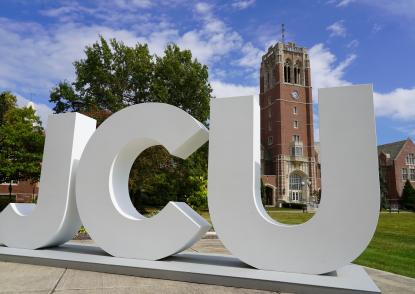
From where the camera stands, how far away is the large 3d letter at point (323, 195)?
4.89 m

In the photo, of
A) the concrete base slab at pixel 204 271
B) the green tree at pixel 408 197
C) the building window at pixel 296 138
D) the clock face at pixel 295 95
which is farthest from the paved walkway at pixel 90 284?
the clock face at pixel 295 95

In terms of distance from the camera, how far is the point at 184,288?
15.5 feet

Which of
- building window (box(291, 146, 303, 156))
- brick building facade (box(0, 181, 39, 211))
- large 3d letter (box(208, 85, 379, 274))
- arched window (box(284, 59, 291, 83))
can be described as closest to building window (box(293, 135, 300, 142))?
building window (box(291, 146, 303, 156))

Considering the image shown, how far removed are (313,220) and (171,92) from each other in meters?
22.0

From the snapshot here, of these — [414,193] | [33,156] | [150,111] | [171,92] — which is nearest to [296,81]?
[414,193]

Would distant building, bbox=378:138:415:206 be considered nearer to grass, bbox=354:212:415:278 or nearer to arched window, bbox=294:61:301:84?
arched window, bbox=294:61:301:84

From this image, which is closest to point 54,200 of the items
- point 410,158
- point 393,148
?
point 410,158

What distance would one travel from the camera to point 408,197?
53.0 metres

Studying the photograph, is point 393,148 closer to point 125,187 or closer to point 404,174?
point 404,174

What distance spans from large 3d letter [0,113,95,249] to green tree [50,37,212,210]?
1664 centimetres

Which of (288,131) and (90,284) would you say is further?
(288,131)

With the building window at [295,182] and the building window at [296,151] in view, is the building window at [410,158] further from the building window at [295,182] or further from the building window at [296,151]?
the building window at [295,182]

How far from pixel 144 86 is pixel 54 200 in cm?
1980

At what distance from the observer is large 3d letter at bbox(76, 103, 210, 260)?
5805mm
